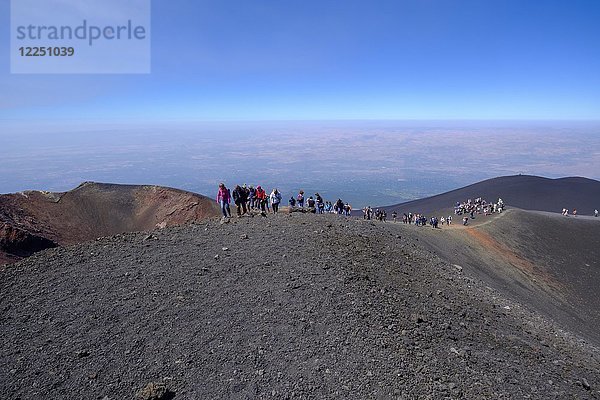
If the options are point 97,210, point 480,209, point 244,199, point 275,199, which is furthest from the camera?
point 480,209

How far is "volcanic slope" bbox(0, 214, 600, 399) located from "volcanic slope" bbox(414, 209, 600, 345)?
18.1 feet

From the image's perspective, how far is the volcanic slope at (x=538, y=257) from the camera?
16.7 metres

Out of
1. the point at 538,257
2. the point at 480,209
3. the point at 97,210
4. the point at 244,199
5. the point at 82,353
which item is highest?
the point at 244,199

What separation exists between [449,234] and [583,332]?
841cm

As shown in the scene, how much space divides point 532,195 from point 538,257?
107 ft

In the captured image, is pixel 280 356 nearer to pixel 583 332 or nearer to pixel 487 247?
pixel 583 332

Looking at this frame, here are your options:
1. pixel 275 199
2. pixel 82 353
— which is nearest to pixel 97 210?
pixel 275 199

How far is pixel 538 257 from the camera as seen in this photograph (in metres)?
23.7

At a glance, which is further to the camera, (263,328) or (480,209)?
(480,209)

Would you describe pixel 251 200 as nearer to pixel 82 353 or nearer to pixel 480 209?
pixel 82 353

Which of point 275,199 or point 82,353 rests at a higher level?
point 275,199

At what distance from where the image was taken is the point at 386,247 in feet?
43.0

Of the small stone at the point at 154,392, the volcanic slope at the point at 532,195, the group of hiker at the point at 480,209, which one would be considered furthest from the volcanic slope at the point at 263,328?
the volcanic slope at the point at 532,195

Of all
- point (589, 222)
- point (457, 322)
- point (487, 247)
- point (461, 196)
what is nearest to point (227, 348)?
point (457, 322)
